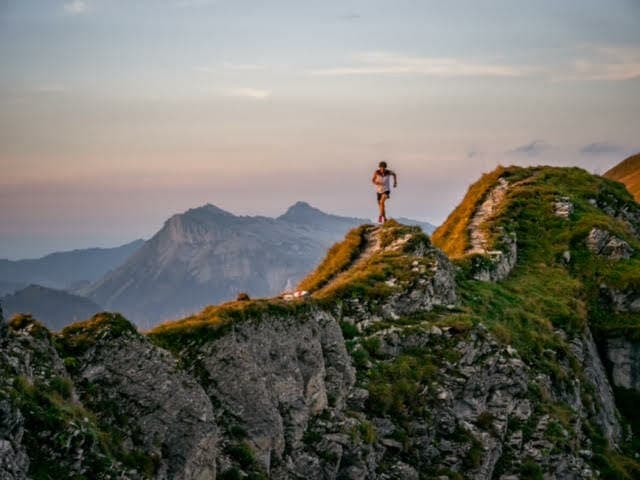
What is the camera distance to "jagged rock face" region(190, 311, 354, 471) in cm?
2520

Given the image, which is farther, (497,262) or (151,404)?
(497,262)

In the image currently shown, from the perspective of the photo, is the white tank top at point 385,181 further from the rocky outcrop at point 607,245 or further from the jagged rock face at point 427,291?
the rocky outcrop at point 607,245

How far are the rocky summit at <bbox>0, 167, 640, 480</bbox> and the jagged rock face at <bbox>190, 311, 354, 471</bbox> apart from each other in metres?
0.06

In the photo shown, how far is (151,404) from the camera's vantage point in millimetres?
22781

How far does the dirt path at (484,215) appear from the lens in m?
54.9

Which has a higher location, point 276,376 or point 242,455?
point 276,376

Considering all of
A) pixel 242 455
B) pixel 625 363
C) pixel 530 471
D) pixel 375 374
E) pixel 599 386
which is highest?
pixel 375 374

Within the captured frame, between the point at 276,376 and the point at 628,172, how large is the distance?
13581cm

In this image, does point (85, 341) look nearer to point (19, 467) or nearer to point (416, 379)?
point (19, 467)

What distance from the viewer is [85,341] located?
75.2ft

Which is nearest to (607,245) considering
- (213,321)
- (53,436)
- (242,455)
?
(213,321)

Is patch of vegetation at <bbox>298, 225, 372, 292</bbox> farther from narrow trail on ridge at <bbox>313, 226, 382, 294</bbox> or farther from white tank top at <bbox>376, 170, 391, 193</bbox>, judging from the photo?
white tank top at <bbox>376, 170, 391, 193</bbox>

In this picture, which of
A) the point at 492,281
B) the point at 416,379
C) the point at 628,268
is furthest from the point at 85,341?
the point at 628,268

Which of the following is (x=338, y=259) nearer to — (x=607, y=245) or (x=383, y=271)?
(x=383, y=271)
